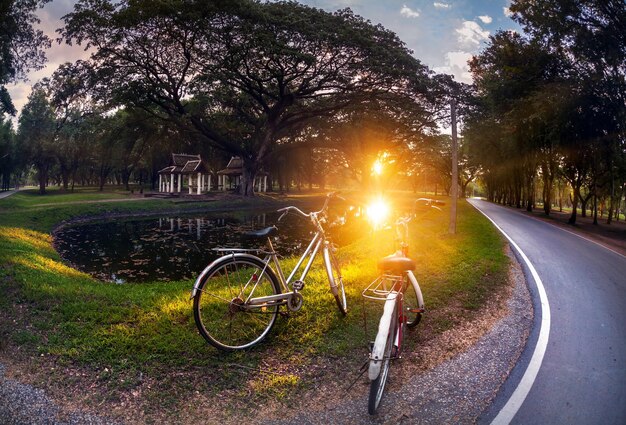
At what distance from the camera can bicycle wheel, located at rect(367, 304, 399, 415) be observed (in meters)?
3.41

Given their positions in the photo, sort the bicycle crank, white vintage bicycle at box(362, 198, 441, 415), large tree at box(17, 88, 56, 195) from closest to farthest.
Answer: white vintage bicycle at box(362, 198, 441, 415) < the bicycle crank < large tree at box(17, 88, 56, 195)

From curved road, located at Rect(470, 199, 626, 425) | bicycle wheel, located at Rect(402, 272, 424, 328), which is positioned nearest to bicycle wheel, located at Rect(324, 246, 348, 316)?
bicycle wheel, located at Rect(402, 272, 424, 328)

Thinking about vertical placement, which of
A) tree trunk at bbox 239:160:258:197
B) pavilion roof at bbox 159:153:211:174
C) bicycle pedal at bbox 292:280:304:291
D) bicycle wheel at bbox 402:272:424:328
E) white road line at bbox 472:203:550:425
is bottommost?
white road line at bbox 472:203:550:425

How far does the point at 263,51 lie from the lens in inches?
998

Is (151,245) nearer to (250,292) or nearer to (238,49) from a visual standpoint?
(250,292)

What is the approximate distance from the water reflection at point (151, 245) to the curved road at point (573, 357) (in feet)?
28.6

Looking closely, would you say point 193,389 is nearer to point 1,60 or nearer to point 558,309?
point 558,309

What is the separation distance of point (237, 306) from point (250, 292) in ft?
1.21

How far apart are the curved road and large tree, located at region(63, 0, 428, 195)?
848 inches

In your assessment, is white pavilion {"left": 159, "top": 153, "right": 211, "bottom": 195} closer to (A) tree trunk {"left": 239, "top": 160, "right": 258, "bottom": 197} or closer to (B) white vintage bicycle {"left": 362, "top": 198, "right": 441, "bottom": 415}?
(A) tree trunk {"left": 239, "top": 160, "right": 258, "bottom": 197}

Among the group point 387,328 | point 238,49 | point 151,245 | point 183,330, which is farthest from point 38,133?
point 387,328

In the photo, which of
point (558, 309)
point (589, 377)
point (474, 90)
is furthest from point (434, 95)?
point (589, 377)

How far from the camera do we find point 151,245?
15.5 meters

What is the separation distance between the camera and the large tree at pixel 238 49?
80.4 feet
